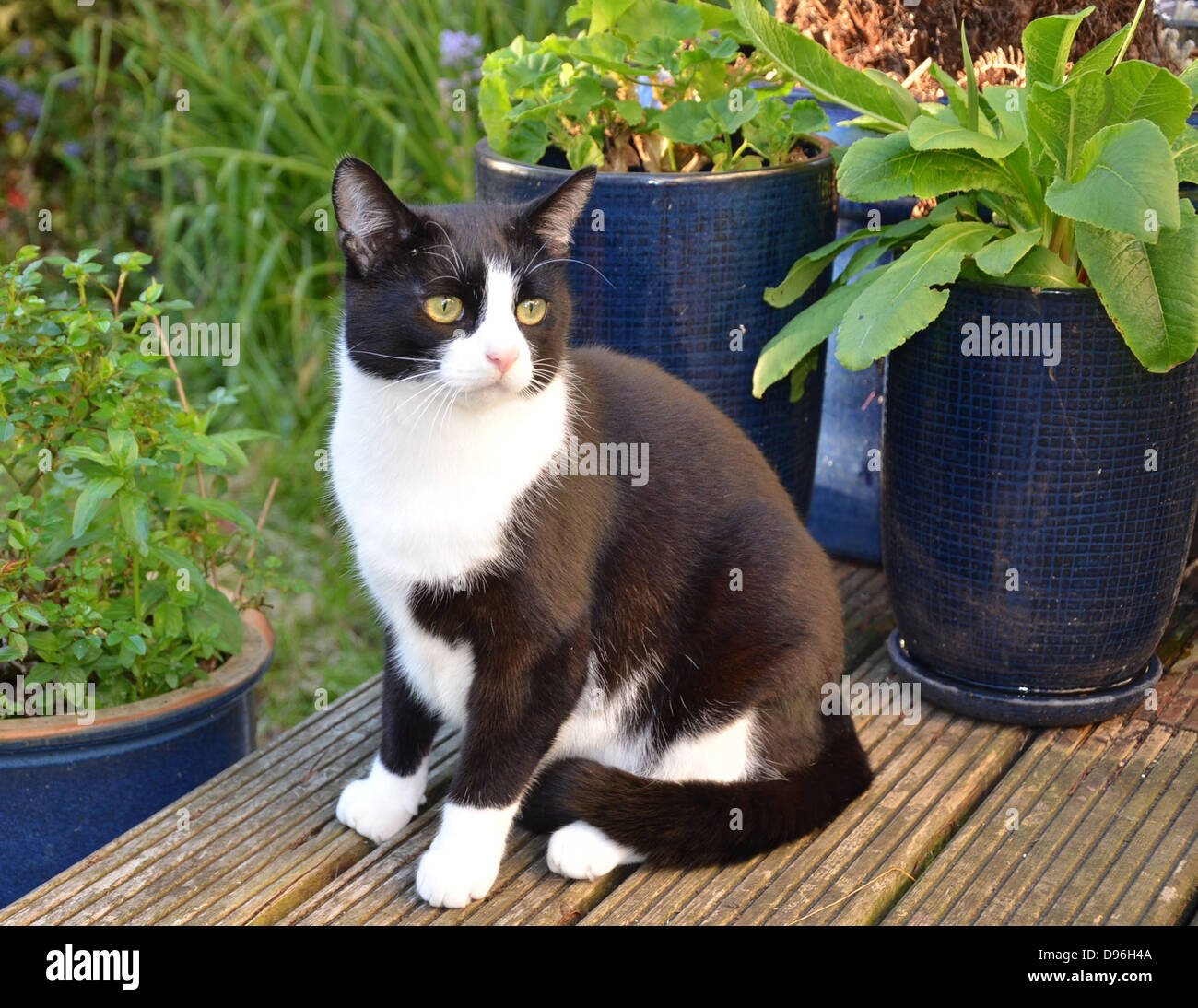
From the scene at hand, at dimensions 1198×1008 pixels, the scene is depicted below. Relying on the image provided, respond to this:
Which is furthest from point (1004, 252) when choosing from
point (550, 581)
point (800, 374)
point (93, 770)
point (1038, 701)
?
point (93, 770)

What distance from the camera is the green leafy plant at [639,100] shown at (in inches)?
107

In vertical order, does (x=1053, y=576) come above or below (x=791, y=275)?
below

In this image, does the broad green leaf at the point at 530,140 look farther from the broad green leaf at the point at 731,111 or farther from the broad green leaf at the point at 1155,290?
the broad green leaf at the point at 1155,290

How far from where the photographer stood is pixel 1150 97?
7.32 ft

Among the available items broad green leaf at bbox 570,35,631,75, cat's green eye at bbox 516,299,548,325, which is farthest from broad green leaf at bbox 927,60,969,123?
cat's green eye at bbox 516,299,548,325

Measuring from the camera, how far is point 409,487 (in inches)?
79.7

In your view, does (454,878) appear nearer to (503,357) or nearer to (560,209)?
(503,357)

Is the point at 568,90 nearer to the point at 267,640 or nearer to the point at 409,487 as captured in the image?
the point at 409,487

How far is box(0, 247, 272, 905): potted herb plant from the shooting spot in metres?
2.31

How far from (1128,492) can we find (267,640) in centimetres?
168

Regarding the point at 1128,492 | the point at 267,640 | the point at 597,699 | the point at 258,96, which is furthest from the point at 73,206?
the point at 1128,492

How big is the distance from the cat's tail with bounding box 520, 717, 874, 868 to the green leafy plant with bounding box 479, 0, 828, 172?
1279 millimetres

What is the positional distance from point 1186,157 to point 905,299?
20.6 inches

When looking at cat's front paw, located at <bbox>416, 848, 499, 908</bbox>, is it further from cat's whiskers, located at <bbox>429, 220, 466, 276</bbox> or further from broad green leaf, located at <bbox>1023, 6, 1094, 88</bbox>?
broad green leaf, located at <bbox>1023, 6, 1094, 88</bbox>
